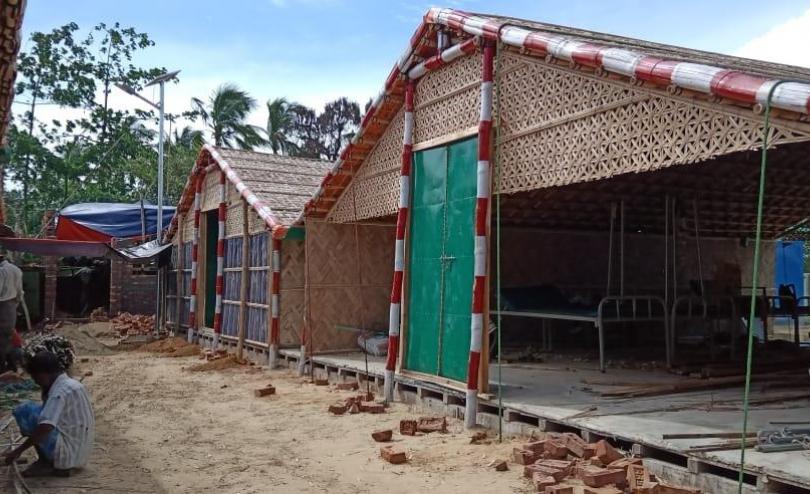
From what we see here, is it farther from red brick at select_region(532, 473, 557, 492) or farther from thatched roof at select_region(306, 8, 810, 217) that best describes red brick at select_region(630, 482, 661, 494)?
thatched roof at select_region(306, 8, 810, 217)

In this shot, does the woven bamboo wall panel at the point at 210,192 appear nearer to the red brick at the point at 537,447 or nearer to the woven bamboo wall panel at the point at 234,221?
the woven bamboo wall panel at the point at 234,221

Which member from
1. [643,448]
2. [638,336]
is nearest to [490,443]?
[643,448]

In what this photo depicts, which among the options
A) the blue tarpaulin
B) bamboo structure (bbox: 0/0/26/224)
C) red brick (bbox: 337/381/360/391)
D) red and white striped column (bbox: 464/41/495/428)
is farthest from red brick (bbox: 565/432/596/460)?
the blue tarpaulin

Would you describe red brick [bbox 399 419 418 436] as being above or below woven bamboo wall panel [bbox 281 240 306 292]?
below

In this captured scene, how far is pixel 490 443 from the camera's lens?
6637mm

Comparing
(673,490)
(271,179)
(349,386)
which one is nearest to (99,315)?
(271,179)

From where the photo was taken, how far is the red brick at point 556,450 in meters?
5.57

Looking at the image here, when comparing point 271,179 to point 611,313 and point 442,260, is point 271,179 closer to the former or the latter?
point 442,260

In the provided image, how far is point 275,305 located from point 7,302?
4081 mm

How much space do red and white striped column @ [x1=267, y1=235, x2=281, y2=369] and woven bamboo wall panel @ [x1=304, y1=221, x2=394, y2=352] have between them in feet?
2.52

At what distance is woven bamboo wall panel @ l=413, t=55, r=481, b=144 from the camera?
781 cm

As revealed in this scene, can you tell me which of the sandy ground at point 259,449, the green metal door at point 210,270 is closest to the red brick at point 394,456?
the sandy ground at point 259,449

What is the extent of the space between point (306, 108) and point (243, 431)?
27.5 m

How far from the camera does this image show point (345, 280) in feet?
39.1
